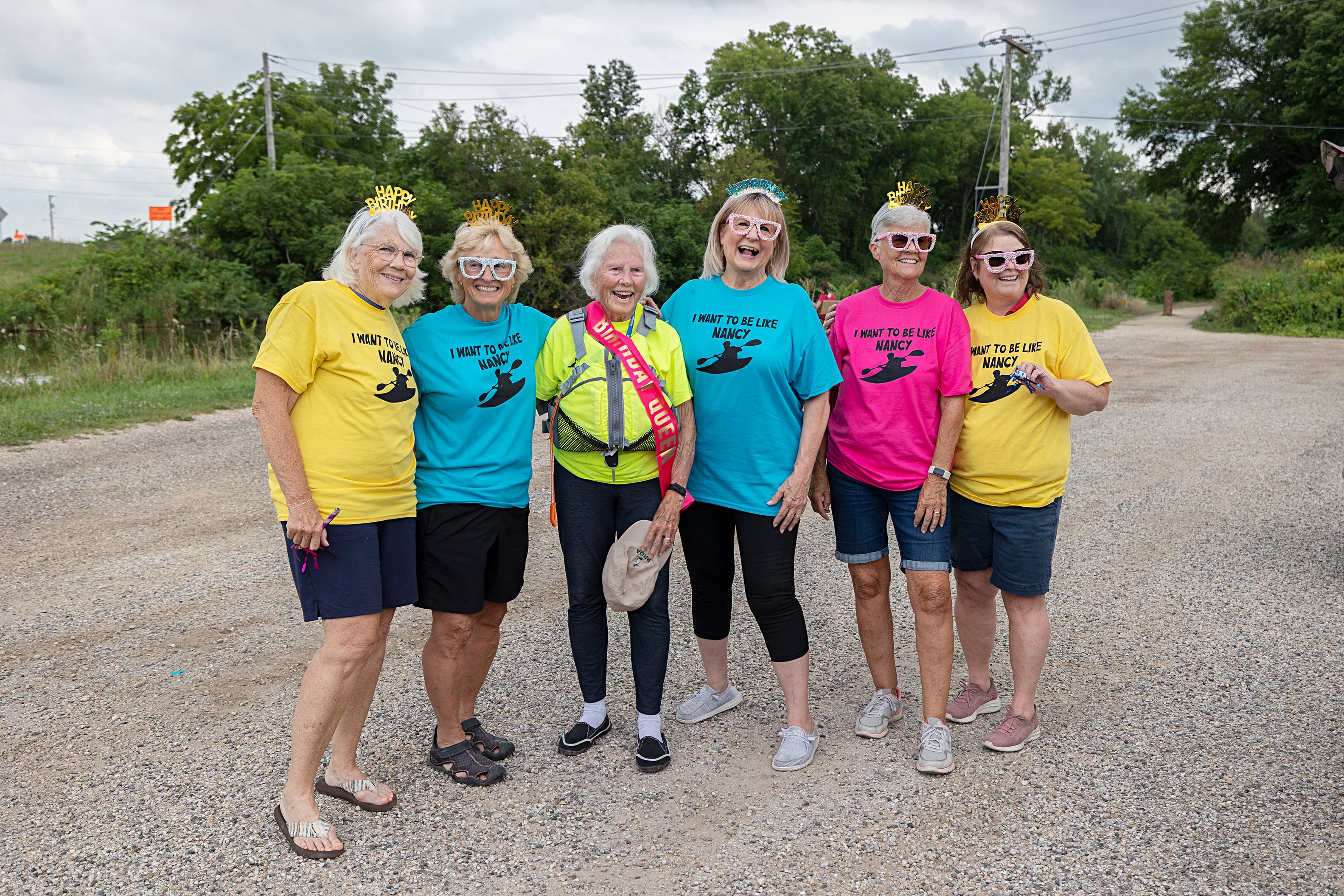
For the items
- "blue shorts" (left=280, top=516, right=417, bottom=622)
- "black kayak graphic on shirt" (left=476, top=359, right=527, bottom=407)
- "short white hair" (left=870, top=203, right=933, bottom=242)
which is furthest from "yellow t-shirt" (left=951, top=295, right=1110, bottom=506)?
"blue shorts" (left=280, top=516, right=417, bottom=622)

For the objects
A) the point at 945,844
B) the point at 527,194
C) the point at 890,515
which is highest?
the point at 527,194

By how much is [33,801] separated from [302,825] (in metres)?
1.07

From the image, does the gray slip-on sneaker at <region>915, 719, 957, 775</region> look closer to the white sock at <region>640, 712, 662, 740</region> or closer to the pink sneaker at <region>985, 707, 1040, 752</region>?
the pink sneaker at <region>985, 707, 1040, 752</region>

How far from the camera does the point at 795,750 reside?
11.4 feet

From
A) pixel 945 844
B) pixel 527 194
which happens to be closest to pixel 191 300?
pixel 527 194

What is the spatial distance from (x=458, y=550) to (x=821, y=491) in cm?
141

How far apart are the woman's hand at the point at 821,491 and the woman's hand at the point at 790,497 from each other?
223 mm

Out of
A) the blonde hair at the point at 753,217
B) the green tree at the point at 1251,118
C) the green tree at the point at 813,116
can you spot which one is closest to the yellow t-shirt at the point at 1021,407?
the blonde hair at the point at 753,217

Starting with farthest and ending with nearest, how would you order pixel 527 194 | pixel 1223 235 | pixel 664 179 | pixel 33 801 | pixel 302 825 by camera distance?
1. pixel 664 179
2. pixel 1223 235
3. pixel 527 194
4. pixel 33 801
5. pixel 302 825

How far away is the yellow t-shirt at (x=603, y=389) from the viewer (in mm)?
3262

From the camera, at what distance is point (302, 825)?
293 centimetres

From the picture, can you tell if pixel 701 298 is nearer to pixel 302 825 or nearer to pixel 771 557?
pixel 771 557

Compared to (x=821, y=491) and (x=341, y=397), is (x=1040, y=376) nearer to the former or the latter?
(x=821, y=491)

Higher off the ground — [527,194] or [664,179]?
[664,179]
